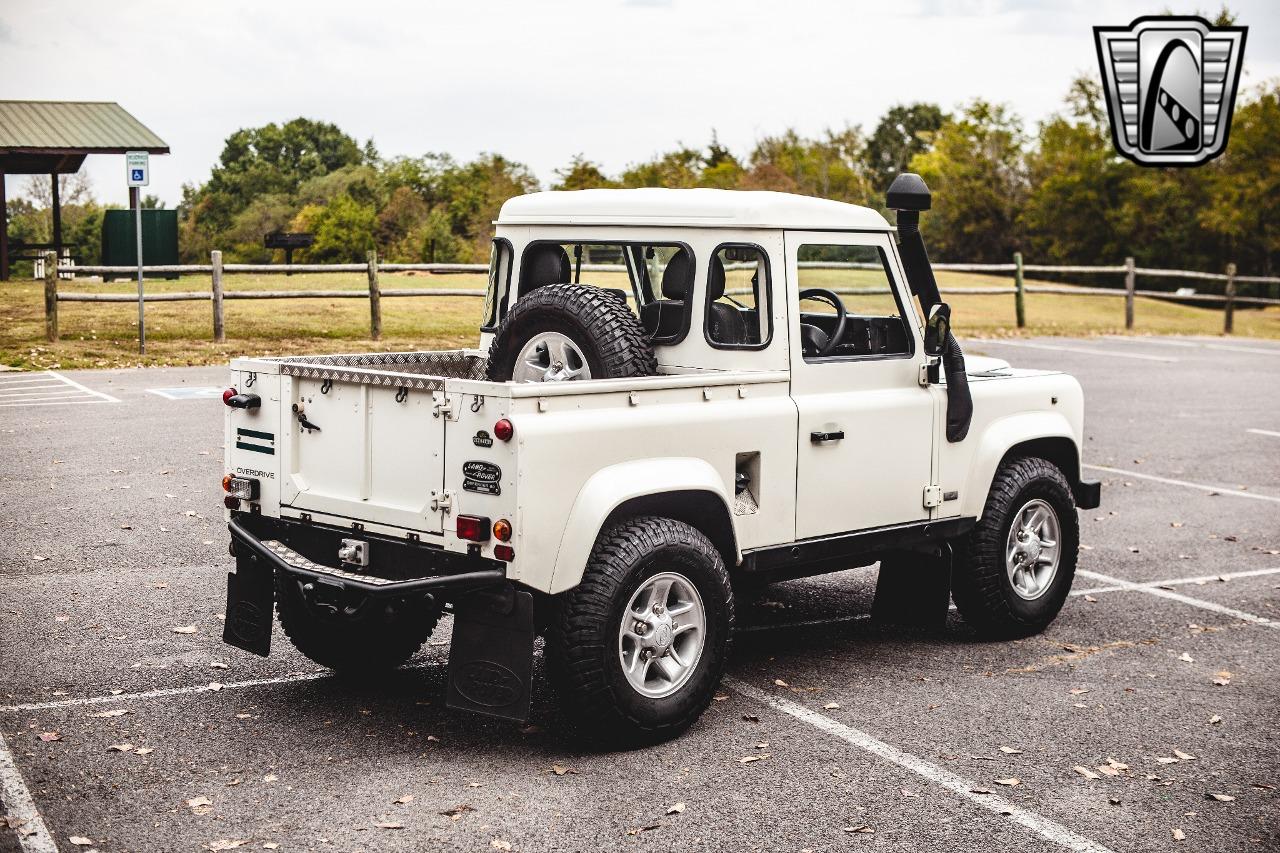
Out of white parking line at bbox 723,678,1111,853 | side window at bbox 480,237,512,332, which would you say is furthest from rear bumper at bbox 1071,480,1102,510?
side window at bbox 480,237,512,332

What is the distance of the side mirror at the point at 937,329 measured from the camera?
21.4 feet

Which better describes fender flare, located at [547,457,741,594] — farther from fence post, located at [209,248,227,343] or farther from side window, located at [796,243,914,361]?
fence post, located at [209,248,227,343]

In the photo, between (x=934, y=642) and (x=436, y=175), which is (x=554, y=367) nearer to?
(x=934, y=642)

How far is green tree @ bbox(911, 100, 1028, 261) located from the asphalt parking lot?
4888cm

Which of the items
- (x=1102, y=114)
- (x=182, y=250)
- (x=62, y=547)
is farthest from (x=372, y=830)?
(x=1102, y=114)

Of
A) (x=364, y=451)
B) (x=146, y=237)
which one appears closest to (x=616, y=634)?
(x=364, y=451)

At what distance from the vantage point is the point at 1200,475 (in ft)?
42.0

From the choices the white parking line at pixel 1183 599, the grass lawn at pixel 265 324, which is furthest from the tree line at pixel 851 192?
the white parking line at pixel 1183 599

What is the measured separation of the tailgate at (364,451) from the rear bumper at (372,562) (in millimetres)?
101

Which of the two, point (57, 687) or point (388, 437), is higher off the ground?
point (388, 437)

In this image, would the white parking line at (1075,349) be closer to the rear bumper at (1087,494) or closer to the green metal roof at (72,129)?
the rear bumper at (1087,494)

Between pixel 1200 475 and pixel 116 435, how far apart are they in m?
9.69

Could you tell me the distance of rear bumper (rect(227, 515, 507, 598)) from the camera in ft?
17.2

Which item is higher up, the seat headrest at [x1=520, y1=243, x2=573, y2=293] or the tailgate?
the seat headrest at [x1=520, y1=243, x2=573, y2=293]
